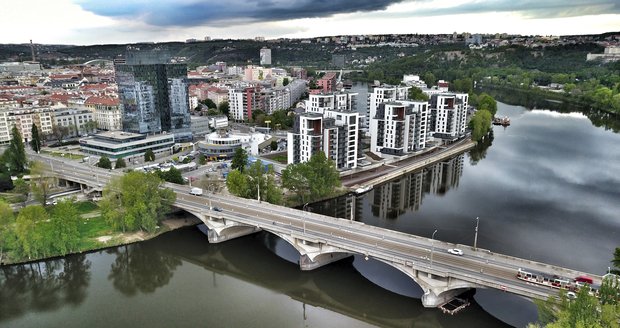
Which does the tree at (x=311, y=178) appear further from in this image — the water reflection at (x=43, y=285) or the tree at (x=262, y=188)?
the water reflection at (x=43, y=285)

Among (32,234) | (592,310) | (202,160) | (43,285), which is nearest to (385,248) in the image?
(592,310)

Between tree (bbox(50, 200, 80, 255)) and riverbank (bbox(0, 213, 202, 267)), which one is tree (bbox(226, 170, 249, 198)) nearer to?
riverbank (bbox(0, 213, 202, 267))

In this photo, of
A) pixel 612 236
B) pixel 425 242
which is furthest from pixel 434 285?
pixel 612 236

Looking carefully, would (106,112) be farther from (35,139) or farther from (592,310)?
(592,310)

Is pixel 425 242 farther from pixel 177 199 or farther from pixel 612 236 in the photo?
pixel 177 199

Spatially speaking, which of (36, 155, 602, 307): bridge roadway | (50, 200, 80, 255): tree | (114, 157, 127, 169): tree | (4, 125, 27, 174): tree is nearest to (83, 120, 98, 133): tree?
(4, 125, 27, 174): tree

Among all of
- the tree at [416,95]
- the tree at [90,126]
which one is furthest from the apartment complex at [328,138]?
the tree at [90,126]
